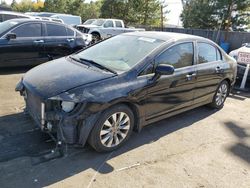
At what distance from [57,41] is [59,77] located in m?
4.80

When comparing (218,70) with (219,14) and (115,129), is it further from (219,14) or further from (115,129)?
(219,14)

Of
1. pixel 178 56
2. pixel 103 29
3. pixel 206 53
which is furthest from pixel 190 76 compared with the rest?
pixel 103 29

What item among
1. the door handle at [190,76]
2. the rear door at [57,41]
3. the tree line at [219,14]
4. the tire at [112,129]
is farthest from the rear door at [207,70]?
the tree line at [219,14]

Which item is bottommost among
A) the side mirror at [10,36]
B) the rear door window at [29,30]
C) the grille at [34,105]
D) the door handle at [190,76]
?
the grille at [34,105]

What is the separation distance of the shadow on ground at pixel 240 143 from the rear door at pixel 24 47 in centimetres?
532

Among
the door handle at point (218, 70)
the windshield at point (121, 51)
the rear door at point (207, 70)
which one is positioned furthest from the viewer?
the door handle at point (218, 70)

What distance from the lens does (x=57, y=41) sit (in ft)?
→ 27.1

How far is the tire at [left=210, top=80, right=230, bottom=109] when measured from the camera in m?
5.75

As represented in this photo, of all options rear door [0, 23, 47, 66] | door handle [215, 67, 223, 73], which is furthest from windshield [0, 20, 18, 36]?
door handle [215, 67, 223, 73]

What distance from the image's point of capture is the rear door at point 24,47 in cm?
731

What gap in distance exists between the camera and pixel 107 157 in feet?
12.1

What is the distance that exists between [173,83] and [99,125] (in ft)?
4.92

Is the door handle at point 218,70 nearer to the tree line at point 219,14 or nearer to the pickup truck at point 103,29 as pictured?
the pickup truck at point 103,29

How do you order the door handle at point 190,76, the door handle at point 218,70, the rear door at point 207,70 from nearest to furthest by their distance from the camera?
the door handle at point 190,76, the rear door at point 207,70, the door handle at point 218,70
